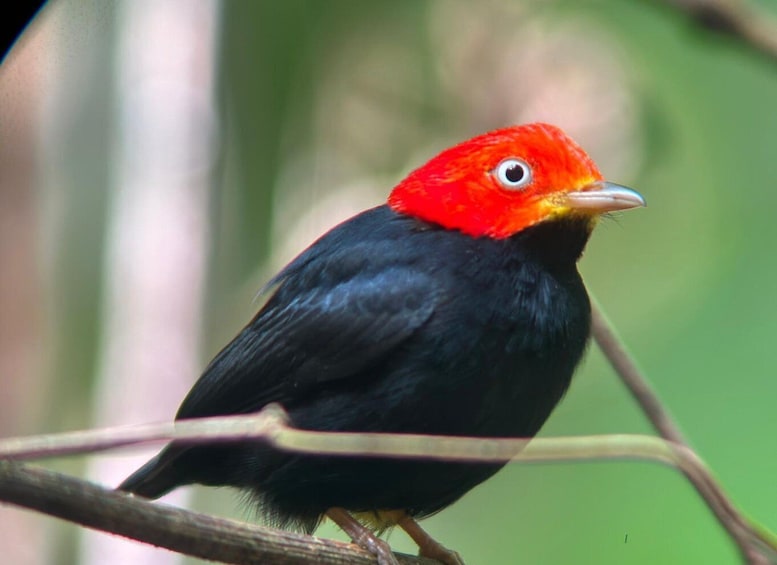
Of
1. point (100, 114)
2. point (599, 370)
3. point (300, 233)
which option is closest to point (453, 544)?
point (599, 370)

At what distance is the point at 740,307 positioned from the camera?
12.6 ft

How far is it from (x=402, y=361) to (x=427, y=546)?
0.92m

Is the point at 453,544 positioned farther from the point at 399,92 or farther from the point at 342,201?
the point at 399,92

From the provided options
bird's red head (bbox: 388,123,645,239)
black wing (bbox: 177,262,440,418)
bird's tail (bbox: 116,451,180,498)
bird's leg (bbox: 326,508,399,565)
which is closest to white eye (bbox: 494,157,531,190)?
bird's red head (bbox: 388,123,645,239)

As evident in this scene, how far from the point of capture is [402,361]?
2.95m

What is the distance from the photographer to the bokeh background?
3887 millimetres

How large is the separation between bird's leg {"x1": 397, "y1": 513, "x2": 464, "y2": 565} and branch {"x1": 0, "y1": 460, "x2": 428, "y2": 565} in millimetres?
866

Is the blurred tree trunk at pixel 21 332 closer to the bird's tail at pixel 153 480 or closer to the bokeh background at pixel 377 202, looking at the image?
the bokeh background at pixel 377 202

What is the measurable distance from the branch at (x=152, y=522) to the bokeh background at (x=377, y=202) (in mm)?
1623

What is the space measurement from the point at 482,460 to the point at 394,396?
381 millimetres

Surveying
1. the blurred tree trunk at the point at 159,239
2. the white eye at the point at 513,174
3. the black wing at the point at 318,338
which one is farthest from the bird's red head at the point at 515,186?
the blurred tree trunk at the point at 159,239

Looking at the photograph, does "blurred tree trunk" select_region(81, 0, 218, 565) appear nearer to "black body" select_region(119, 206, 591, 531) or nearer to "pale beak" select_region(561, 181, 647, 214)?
"black body" select_region(119, 206, 591, 531)

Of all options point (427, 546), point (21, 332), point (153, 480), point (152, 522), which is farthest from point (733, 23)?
point (21, 332)

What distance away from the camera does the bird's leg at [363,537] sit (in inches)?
119
